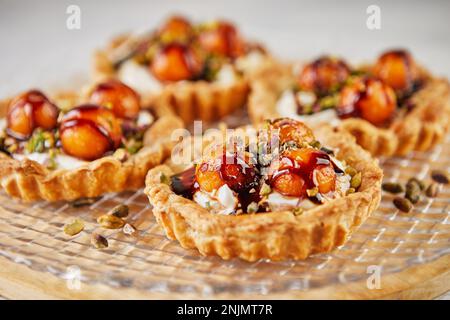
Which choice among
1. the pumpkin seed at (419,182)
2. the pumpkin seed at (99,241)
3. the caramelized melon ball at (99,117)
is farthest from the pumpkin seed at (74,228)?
the pumpkin seed at (419,182)

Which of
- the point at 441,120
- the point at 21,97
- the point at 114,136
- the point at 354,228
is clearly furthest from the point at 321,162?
the point at 21,97

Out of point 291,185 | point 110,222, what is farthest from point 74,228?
point 291,185

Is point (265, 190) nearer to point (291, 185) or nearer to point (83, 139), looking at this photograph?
point (291, 185)

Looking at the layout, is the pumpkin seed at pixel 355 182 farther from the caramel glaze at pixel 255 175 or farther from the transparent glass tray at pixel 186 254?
the transparent glass tray at pixel 186 254

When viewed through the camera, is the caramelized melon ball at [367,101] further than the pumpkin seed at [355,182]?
Yes

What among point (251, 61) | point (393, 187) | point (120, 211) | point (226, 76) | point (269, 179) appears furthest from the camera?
point (251, 61)

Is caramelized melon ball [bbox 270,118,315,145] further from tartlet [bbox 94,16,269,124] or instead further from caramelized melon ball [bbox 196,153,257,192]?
tartlet [bbox 94,16,269,124]
